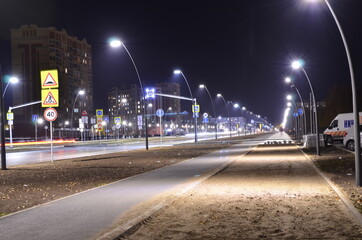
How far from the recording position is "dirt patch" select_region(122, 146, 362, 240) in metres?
7.63

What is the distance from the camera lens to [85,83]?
183250 millimetres

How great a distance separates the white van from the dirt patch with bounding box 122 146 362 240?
29420 mm

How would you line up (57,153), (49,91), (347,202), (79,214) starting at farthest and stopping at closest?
(57,153)
(49,91)
(347,202)
(79,214)

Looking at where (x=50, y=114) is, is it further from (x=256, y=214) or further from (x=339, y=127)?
(x=339, y=127)

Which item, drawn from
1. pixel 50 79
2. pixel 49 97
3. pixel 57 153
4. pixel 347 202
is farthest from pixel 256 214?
pixel 57 153

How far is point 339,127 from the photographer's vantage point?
43469 mm

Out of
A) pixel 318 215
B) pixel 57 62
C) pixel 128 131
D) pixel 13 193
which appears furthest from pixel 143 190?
pixel 128 131

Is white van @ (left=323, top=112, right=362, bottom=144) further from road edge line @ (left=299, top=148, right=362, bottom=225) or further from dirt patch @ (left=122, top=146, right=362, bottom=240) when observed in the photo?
dirt patch @ (left=122, top=146, right=362, bottom=240)

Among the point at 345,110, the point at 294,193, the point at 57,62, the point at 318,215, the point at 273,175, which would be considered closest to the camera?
the point at 318,215

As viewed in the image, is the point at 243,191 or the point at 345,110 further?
the point at 345,110

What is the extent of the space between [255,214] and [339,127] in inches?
1446

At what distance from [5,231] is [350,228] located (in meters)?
5.94

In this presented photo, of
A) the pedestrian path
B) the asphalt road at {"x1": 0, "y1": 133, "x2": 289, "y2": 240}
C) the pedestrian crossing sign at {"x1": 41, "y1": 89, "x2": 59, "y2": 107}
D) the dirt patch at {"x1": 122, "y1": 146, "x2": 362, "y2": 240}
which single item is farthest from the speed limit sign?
the dirt patch at {"x1": 122, "y1": 146, "x2": 362, "y2": 240}

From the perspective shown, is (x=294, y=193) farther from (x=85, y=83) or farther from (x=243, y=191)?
(x=85, y=83)
